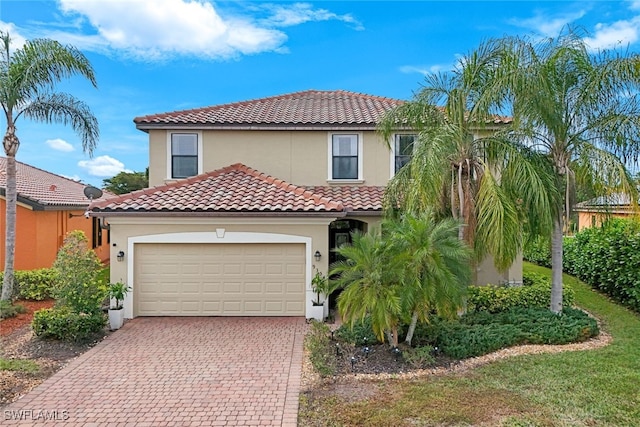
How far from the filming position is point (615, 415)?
5.95 metres

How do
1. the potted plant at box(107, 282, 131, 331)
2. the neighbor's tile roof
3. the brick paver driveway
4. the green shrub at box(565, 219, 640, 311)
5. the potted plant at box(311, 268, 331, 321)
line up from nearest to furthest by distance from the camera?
the brick paver driveway
the neighbor's tile roof
the potted plant at box(107, 282, 131, 331)
the potted plant at box(311, 268, 331, 321)
the green shrub at box(565, 219, 640, 311)

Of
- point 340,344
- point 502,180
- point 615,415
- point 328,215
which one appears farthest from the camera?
point 328,215

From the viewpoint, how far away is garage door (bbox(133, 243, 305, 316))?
1197cm

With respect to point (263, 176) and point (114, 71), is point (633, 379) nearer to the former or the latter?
point (263, 176)

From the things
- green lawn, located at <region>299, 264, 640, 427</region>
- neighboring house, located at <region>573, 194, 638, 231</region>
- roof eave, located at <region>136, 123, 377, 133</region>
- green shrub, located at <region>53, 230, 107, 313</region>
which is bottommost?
green lawn, located at <region>299, 264, 640, 427</region>

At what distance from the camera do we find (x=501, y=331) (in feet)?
30.1

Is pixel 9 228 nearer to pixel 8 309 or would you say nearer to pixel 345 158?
pixel 8 309

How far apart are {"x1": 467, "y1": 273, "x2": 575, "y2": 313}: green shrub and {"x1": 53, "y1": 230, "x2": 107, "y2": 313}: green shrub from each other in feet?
33.7

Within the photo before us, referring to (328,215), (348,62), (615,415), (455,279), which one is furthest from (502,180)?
(348,62)

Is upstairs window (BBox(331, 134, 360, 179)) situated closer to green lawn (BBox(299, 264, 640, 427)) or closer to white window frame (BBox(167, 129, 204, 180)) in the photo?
white window frame (BBox(167, 129, 204, 180))

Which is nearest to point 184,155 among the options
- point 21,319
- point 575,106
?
point 21,319

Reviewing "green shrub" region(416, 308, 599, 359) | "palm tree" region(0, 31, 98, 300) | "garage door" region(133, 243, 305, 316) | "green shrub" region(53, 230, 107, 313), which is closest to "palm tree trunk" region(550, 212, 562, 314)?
"green shrub" region(416, 308, 599, 359)

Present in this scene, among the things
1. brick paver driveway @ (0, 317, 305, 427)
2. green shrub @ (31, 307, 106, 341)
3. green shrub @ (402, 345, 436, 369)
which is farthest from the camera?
green shrub @ (31, 307, 106, 341)

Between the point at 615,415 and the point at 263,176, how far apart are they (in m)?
11.3
